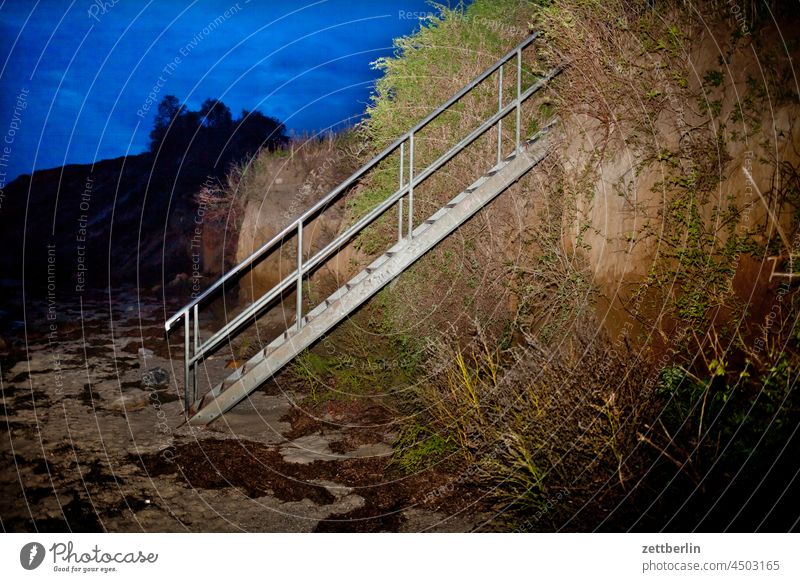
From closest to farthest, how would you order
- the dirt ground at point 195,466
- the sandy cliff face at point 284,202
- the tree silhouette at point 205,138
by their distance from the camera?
1. the dirt ground at point 195,466
2. the sandy cliff face at point 284,202
3. the tree silhouette at point 205,138

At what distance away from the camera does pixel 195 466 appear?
649 cm

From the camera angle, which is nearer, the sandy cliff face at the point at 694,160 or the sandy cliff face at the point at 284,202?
the sandy cliff face at the point at 694,160

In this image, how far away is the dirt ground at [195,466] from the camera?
5.36 meters

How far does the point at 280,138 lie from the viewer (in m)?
20.5

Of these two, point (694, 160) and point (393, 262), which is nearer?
point (694, 160)

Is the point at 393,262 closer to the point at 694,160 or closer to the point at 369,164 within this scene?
the point at 369,164

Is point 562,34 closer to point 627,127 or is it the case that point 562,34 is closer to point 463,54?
point 627,127

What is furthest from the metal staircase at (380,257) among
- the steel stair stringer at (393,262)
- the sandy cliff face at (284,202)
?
the sandy cliff face at (284,202)

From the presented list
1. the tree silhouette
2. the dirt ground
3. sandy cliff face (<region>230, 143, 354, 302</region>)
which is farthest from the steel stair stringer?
the tree silhouette

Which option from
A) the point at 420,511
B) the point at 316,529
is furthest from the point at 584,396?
the point at 316,529

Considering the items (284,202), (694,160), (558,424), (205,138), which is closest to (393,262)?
(558,424)

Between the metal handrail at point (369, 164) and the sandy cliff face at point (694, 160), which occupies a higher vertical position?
the metal handrail at point (369, 164)

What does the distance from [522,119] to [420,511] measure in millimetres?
5122

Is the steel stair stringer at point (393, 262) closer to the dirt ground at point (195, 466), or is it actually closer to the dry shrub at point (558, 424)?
the dirt ground at point (195, 466)
